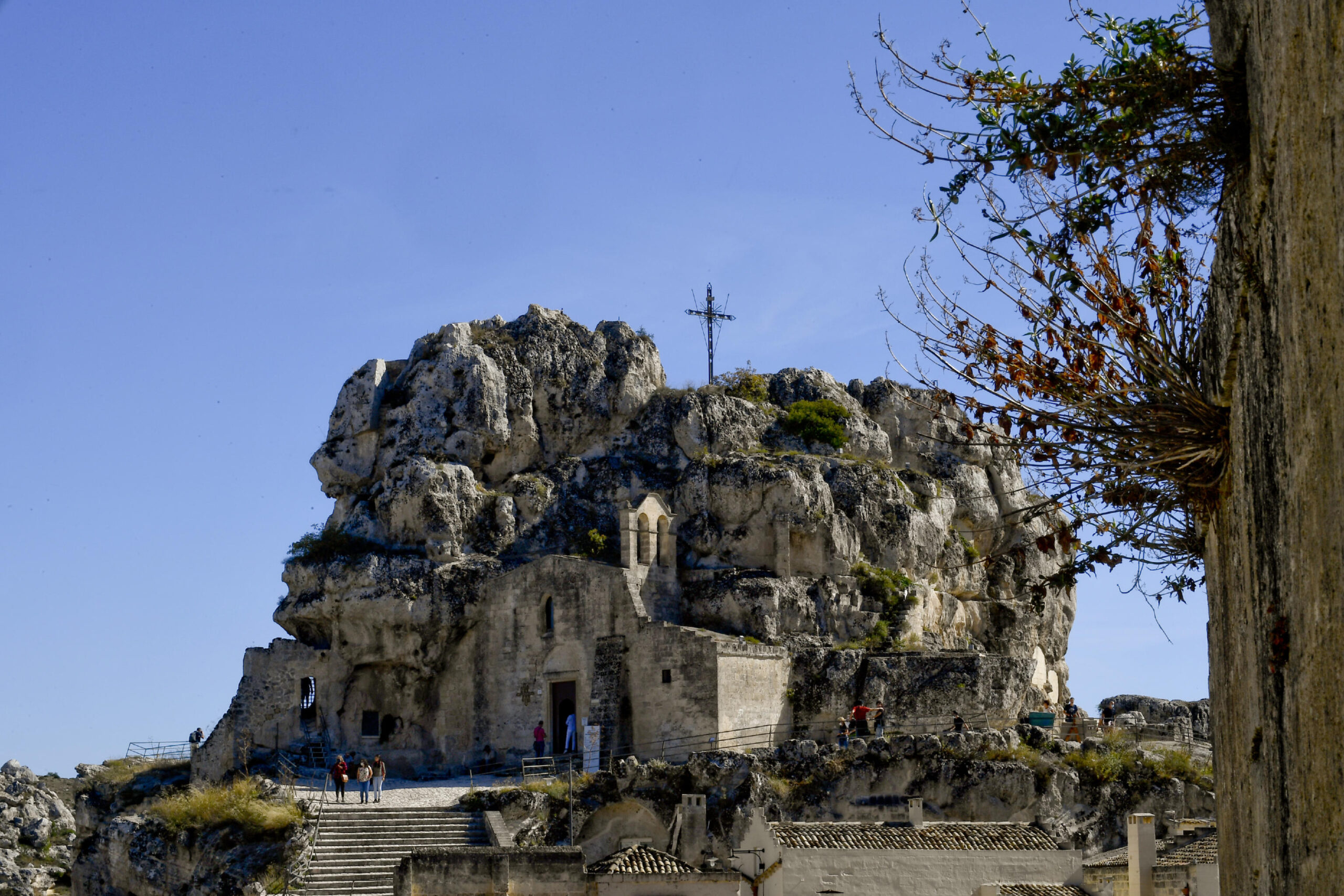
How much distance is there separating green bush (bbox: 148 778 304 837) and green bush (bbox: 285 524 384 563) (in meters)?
6.88

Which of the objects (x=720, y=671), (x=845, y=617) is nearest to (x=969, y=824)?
(x=720, y=671)

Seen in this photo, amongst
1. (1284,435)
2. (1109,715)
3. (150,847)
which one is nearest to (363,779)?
(150,847)

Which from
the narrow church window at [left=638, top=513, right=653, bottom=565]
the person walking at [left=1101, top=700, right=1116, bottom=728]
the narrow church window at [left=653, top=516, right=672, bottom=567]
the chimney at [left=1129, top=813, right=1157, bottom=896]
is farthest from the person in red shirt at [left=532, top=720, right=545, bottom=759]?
the chimney at [left=1129, top=813, right=1157, bottom=896]

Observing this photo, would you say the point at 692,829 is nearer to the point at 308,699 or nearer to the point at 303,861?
the point at 303,861

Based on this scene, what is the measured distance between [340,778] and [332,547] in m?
8.38

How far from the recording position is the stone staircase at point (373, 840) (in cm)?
3225

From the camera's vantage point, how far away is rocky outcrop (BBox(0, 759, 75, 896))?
55.0 meters

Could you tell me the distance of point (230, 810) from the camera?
36469mm

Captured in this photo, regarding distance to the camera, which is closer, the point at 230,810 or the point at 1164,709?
the point at 230,810

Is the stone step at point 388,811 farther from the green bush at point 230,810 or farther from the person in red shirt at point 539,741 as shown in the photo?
the person in red shirt at point 539,741

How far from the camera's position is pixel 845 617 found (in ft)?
140

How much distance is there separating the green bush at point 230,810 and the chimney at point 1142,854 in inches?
675

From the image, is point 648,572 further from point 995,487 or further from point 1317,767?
point 1317,767

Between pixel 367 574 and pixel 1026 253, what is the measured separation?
114ft
